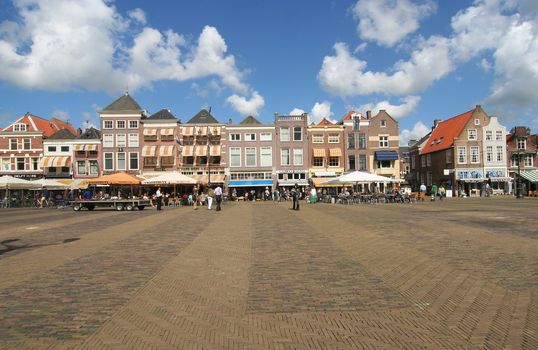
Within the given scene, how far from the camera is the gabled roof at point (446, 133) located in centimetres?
5962

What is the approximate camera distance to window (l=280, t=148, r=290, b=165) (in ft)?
185

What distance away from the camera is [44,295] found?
6.41m

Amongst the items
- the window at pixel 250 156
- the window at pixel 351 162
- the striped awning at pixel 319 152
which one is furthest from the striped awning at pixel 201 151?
the window at pixel 351 162

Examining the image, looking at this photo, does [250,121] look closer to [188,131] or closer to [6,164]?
[188,131]

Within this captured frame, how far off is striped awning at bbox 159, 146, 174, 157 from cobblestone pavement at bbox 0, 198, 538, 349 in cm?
4286

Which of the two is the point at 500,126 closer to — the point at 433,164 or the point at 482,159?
the point at 482,159

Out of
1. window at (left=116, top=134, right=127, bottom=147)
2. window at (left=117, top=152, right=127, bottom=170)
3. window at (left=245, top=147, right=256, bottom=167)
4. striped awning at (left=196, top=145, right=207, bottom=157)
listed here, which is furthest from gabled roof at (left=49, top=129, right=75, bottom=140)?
window at (left=245, top=147, right=256, bottom=167)

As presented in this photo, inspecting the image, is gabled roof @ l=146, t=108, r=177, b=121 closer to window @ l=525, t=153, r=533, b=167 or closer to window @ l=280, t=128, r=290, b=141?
window @ l=280, t=128, r=290, b=141

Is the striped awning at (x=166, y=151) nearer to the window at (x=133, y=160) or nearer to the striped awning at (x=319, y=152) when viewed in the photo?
the window at (x=133, y=160)

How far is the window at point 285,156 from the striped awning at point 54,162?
27293mm

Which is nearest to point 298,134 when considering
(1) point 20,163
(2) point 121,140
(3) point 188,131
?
(3) point 188,131

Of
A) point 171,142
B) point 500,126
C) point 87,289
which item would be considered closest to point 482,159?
point 500,126

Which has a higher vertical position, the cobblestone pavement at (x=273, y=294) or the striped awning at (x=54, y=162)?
the striped awning at (x=54, y=162)

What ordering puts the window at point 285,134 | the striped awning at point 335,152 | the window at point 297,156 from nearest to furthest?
the striped awning at point 335,152, the window at point 297,156, the window at point 285,134
